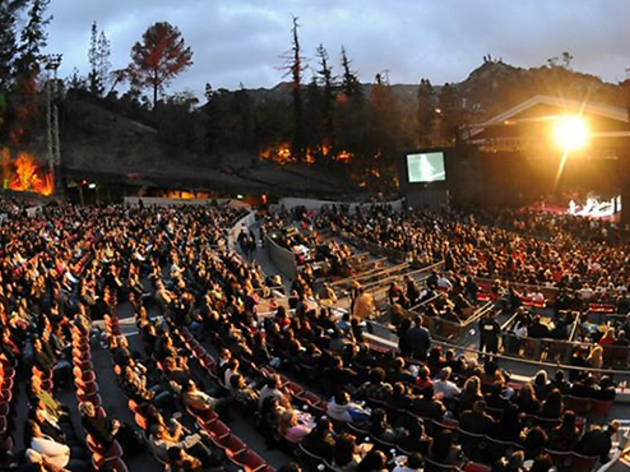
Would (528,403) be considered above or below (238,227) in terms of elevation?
below

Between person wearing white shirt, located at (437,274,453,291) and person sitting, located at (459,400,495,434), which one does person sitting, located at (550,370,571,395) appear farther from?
person wearing white shirt, located at (437,274,453,291)

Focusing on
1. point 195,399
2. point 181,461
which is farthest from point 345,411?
point 181,461

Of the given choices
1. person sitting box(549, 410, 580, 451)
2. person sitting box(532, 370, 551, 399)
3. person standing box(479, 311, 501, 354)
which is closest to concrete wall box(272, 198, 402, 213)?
person standing box(479, 311, 501, 354)

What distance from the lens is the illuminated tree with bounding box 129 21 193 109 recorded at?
80812 mm

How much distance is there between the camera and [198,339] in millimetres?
13852

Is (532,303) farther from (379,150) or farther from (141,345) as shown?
(379,150)

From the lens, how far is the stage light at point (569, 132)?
41.4 m

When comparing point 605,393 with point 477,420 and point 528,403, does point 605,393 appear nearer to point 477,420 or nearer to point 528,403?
A: point 528,403

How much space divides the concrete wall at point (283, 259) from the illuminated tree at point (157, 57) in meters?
58.1

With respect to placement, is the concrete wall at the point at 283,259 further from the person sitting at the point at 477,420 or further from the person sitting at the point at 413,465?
the person sitting at the point at 413,465

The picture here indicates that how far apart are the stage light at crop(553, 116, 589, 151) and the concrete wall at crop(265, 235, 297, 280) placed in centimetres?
2294

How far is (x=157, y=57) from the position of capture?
81312 mm

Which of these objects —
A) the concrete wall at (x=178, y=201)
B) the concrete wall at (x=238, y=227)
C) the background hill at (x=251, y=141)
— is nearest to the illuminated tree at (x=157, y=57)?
the background hill at (x=251, y=141)

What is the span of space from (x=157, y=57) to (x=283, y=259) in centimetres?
6324
